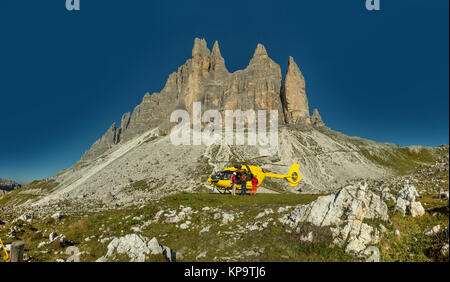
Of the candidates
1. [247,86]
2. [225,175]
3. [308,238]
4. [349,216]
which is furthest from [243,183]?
[247,86]

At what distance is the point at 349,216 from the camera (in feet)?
28.9

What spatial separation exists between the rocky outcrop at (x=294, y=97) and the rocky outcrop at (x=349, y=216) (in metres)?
133

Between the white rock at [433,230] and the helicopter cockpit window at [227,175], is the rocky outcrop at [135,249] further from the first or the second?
the helicopter cockpit window at [227,175]

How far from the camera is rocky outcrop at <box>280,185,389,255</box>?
8.11 meters

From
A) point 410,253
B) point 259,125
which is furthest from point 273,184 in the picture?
point 259,125

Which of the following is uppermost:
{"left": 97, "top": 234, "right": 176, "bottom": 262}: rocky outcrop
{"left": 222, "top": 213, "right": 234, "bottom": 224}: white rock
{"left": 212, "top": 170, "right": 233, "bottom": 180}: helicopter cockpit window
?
{"left": 212, "top": 170, "right": 233, "bottom": 180}: helicopter cockpit window

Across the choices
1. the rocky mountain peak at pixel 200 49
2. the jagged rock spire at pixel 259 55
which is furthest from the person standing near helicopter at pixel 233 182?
the rocky mountain peak at pixel 200 49

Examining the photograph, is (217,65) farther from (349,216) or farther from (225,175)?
(349,216)

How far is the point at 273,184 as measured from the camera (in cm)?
6256

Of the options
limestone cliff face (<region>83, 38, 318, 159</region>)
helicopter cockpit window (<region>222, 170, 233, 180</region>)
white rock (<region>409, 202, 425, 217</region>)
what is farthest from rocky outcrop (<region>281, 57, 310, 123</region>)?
white rock (<region>409, 202, 425, 217</region>)

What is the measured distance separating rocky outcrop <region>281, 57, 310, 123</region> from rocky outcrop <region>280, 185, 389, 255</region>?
133m

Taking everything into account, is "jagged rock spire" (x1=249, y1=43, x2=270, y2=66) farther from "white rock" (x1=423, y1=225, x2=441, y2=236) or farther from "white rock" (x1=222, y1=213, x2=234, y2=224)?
"white rock" (x1=423, y1=225, x2=441, y2=236)

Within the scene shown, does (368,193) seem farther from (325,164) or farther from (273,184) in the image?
(325,164)
